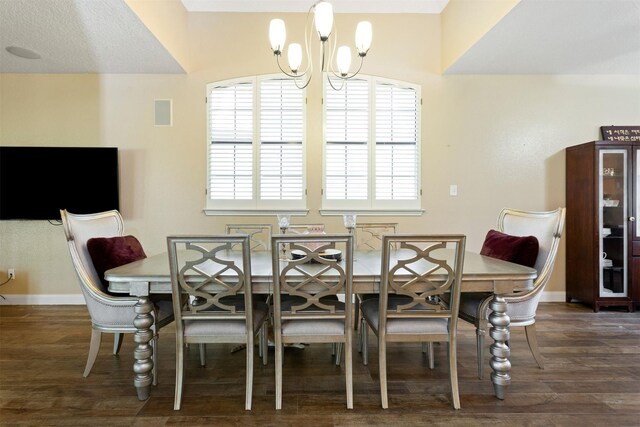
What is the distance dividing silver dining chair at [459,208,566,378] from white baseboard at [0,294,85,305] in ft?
13.0

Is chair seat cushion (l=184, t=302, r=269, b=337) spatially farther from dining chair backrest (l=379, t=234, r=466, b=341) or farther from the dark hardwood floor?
dining chair backrest (l=379, t=234, r=466, b=341)

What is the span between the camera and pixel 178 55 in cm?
333

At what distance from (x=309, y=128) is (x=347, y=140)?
0.45 metres

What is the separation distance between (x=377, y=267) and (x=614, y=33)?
3.16 metres

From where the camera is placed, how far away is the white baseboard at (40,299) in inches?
139

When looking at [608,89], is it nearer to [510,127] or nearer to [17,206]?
[510,127]

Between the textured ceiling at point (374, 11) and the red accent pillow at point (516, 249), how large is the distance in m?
1.78

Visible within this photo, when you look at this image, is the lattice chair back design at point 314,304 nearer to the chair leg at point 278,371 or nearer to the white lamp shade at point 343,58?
the chair leg at point 278,371

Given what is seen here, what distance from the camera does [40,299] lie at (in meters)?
3.53

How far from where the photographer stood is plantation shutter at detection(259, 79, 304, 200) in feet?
11.8

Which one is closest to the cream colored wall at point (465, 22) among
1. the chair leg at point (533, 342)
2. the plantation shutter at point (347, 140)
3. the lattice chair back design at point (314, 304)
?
the plantation shutter at point (347, 140)

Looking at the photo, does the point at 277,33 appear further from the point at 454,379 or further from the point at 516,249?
the point at 454,379

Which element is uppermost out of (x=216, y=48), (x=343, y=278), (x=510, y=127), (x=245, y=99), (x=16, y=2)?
(x=216, y=48)

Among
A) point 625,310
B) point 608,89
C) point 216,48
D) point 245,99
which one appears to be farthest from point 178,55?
point 625,310
